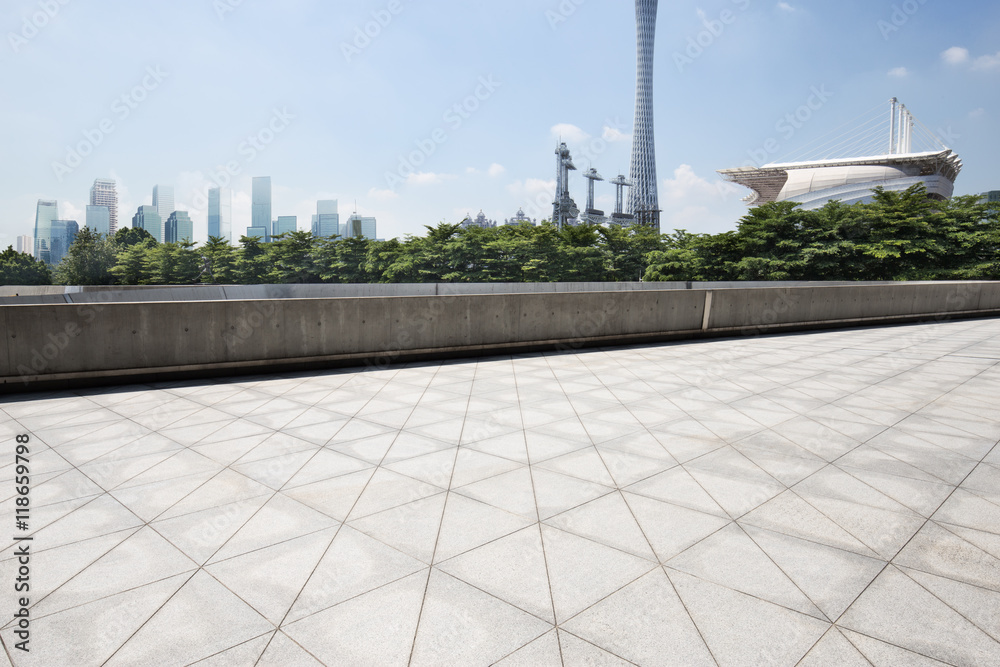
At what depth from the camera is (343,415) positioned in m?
6.03

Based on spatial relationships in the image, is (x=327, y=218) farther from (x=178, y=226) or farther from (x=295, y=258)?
(x=295, y=258)

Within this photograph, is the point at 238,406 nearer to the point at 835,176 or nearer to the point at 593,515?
the point at 593,515

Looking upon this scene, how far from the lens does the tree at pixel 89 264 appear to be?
216 feet

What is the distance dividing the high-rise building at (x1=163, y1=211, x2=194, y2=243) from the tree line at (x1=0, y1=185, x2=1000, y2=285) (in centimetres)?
12483

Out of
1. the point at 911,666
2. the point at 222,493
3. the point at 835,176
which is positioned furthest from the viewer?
the point at 835,176

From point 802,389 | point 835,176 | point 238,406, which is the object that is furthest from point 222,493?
point 835,176

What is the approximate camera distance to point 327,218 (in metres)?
172

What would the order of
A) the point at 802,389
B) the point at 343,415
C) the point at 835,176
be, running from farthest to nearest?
1. the point at 835,176
2. the point at 802,389
3. the point at 343,415

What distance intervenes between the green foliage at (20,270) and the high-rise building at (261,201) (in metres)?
68.6

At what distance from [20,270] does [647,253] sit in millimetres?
88090

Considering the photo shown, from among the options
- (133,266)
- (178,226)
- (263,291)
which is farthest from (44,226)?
(263,291)

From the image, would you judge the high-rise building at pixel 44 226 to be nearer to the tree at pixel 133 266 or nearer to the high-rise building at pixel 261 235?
the high-rise building at pixel 261 235

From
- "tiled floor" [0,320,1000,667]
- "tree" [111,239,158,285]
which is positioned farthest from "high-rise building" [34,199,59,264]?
"tiled floor" [0,320,1000,667]

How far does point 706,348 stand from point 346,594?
9.99 meters
